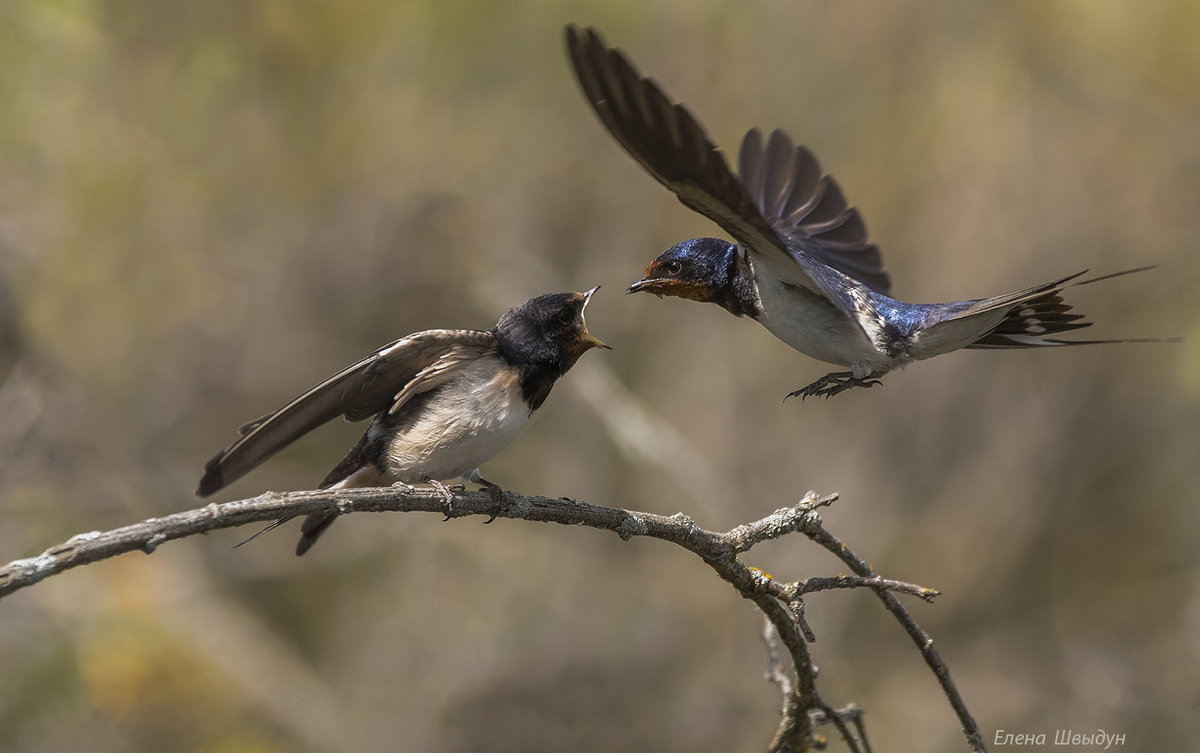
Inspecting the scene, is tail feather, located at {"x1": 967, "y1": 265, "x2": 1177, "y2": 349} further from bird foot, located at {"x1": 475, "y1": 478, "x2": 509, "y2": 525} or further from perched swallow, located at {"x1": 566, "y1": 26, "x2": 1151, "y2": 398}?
bird foot, located at {"x1": 475, "y1": 478, "x2": 509, "y2": 525}

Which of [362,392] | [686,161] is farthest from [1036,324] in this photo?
[362,392]

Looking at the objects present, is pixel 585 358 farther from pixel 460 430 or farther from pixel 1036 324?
pixel 1036 324

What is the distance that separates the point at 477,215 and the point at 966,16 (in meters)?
4.41

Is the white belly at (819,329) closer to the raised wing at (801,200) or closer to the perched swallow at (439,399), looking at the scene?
the raised wing at (801,200)

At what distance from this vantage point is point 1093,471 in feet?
31.2

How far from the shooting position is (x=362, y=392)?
4.74m

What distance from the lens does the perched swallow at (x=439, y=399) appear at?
4449 mm

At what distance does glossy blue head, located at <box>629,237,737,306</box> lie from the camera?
425cm

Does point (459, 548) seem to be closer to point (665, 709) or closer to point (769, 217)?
point (665, 709)

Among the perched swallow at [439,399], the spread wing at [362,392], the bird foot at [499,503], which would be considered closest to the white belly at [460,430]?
the perched swallow at [439,399]

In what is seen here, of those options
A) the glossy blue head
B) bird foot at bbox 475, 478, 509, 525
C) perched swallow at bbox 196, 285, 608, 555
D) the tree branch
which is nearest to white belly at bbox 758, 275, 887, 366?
the glossy blue head

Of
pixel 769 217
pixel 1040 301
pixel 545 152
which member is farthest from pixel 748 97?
pixel 1040 301

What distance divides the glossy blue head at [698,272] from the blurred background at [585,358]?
420 cm

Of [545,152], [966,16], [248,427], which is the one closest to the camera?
[248,427]
